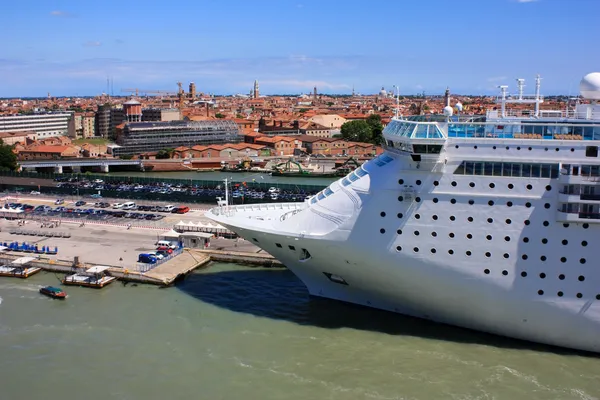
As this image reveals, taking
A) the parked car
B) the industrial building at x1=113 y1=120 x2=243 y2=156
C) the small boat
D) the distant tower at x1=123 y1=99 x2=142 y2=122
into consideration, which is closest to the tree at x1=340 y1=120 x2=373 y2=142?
the industrial building at x1=113 y1=120 x2=243 y2=156

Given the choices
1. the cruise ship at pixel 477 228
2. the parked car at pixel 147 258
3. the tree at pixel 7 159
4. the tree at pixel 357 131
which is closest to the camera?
the cruise ship at pixel 477 228

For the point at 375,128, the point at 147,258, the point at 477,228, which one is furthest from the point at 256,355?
the point at 375,128

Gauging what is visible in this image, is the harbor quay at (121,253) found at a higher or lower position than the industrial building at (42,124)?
lower

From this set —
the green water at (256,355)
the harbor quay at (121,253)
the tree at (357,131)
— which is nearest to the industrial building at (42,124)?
the tree at (357,131)

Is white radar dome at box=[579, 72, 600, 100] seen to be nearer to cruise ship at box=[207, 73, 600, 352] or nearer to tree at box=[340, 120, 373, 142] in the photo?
cruise ship at box=[207, 73, 600, 352]

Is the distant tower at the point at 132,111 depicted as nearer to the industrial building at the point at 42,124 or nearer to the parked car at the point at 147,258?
the industrial building at the point at 42,124

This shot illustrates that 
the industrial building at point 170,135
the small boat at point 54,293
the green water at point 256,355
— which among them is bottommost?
the green water at point 256,355

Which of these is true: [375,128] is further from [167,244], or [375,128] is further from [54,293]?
[54,293]
